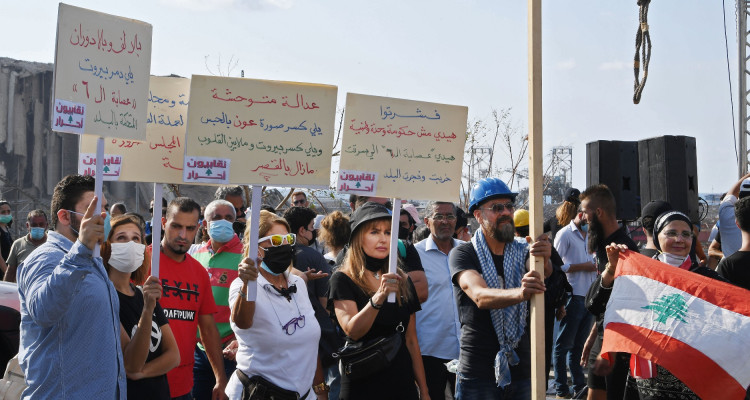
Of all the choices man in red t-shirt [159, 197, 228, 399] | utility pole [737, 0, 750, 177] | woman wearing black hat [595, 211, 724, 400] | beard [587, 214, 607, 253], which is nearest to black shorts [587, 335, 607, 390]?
woman wearing black hat [595, 211, 724, 400]

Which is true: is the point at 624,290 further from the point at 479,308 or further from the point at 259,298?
the point at 259,298

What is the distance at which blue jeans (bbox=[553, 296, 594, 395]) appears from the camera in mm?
9156

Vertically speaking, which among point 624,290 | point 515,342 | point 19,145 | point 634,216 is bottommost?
point 515,342

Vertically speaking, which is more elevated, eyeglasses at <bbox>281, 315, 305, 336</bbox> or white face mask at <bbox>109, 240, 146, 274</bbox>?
white face mask at <bbox>109, 240, 146, 274</bbox>

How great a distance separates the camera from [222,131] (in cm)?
486

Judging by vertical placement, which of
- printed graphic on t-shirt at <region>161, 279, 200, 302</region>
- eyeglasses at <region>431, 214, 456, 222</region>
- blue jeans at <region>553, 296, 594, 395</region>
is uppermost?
eyeglasses at <region>431, 214, 456, 222</region>

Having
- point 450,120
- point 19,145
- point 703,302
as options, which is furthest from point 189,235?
point 19,145

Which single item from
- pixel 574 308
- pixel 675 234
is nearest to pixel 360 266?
pixel 675 234

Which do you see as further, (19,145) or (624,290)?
(19,145)

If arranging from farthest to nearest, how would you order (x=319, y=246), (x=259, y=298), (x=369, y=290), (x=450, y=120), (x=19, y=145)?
(x=19, y=145)
(x=319, y=246)
(x=450, y=120)
(x=369, y=290)
(x=259, y=298)

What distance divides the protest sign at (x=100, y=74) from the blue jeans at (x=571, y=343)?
6.12 meters

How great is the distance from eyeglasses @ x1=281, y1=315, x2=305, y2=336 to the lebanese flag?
1.83 m

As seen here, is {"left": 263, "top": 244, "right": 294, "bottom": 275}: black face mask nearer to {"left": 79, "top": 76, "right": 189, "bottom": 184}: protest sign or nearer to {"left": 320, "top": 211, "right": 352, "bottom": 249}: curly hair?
{"left": 79, "top": 76, "right": 189, "bottom": 184}: protest sign

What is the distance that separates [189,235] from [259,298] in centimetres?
105
